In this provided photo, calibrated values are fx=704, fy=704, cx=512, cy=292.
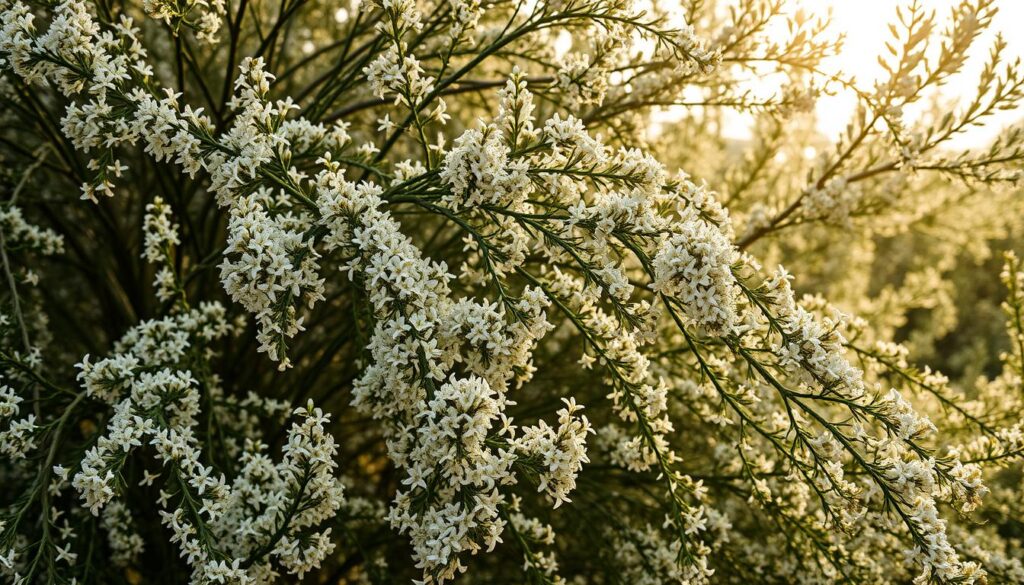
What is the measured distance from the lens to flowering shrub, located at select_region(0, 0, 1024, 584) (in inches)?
80.4

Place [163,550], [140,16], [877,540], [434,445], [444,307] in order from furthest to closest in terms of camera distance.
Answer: [140,16]
[163,550]
[877,540]
[444,307]
[434,445]

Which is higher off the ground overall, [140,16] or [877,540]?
[140,16]

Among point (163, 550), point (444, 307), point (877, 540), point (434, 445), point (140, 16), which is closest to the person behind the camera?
point (434, 445)

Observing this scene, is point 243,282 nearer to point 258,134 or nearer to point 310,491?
point 258,134

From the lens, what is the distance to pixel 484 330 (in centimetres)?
202

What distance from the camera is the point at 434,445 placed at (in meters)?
1.95

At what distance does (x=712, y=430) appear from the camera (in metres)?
3.54

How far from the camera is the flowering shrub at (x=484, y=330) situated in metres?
2.04

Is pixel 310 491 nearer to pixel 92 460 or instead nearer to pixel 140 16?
pixel 92 460

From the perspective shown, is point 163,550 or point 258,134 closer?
point 258,134

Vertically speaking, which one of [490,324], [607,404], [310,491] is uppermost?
[607,404]

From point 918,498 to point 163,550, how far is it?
3.25m

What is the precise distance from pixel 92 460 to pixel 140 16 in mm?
3975

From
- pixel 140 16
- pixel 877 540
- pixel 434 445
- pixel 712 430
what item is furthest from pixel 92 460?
pixel 140 16
